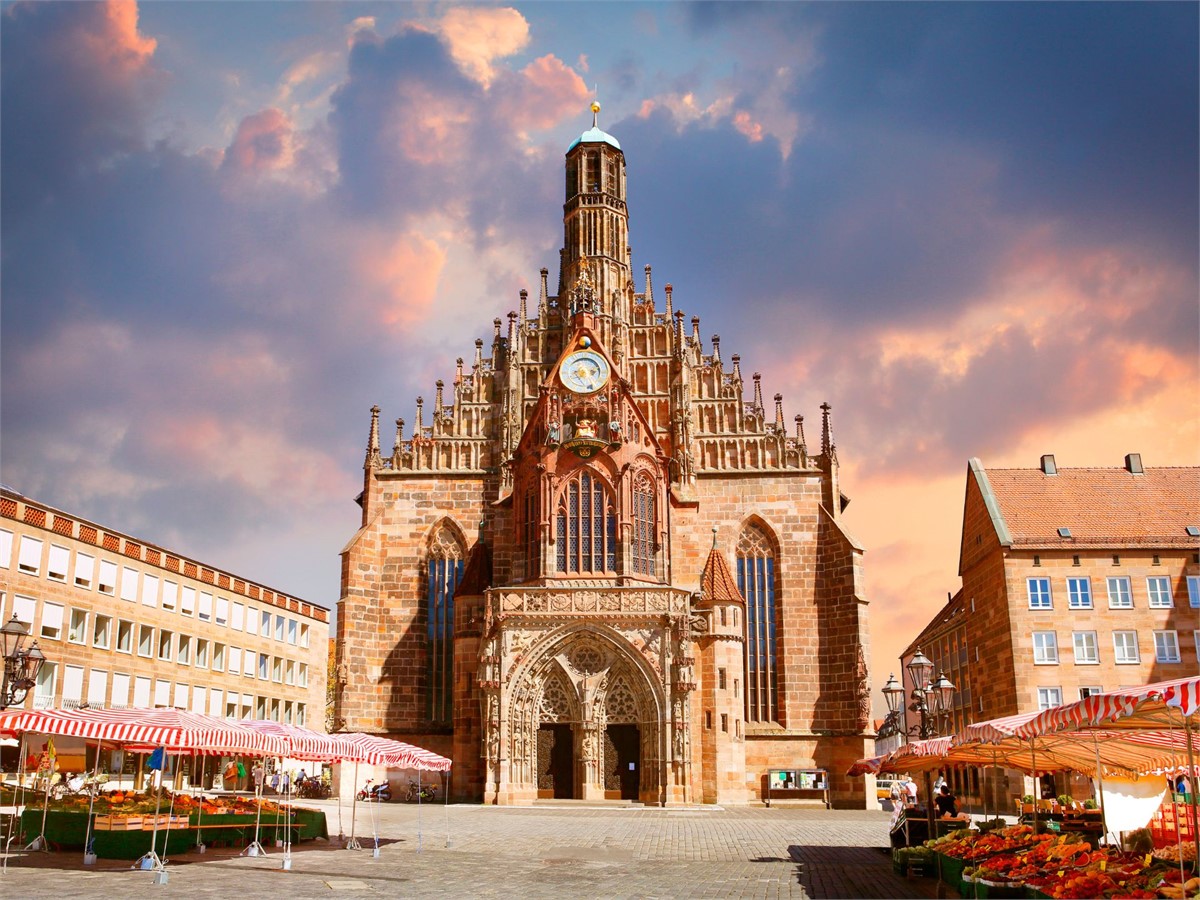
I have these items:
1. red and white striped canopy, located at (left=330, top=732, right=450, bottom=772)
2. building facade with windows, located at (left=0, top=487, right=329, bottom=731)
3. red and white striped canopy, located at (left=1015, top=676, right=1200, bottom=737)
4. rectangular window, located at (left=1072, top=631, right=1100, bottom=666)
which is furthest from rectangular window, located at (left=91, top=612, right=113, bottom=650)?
red and white striped canopy, located at (left=1015, top=676, right=1200, bottom=737)

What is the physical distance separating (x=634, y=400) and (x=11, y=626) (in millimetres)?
30999

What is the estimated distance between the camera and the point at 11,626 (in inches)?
858

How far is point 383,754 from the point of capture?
24.2m

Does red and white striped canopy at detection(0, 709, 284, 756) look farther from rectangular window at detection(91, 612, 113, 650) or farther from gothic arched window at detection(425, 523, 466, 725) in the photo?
rectangular window at detection(91, 612, 113, 650)

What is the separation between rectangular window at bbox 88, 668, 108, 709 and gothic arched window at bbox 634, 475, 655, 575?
2293 centimetres

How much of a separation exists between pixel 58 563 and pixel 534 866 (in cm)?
3249

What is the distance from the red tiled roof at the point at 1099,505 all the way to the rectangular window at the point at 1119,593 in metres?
1.49

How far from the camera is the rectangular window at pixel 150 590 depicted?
5175 centimetres

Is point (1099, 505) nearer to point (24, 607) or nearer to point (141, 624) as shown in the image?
point (141, 624)

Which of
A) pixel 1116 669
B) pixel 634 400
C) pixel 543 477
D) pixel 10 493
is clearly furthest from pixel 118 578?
pixel 1116 669

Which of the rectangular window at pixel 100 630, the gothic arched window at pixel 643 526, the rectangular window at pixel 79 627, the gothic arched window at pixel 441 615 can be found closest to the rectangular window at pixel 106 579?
the rectangular window at pixel 100 630

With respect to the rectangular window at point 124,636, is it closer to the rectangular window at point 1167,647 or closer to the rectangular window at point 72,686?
the rectangular window at point 72,686

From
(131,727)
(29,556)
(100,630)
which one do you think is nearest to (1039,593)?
(131,727)

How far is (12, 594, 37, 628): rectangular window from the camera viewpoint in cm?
4281
